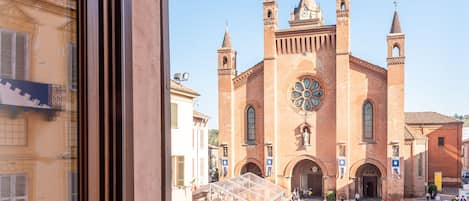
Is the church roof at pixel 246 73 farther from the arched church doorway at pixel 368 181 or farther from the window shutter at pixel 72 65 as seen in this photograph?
the window shutter at pixel 72 65

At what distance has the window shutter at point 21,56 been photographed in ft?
1.28

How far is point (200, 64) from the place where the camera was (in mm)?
1715

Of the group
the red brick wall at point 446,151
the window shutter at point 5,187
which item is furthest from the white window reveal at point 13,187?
the red brick wall at point 446,151

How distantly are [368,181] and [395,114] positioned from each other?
1.32 m

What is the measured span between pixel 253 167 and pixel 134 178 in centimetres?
822

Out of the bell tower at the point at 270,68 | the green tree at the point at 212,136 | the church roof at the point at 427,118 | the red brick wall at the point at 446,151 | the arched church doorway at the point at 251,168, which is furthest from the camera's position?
the church roof at the point at 427,118

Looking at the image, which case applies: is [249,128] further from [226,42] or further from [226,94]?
[226,42]

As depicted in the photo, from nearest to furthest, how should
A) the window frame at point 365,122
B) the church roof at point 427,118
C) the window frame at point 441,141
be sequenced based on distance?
1. the window frame at point 365,122
2. the window frame at point 441,141
3. the church roof at point 427,118

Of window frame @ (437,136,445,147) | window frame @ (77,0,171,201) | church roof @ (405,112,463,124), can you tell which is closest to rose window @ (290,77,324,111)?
church roof @ (405,112,463,124)

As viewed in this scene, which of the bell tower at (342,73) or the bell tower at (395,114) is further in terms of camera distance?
the bell tower at (342,73)

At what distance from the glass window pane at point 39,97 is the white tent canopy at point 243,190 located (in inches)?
137

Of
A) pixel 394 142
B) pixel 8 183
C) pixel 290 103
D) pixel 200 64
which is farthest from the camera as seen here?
pixel 290 103

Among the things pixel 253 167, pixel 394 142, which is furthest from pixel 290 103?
pixel 394 142

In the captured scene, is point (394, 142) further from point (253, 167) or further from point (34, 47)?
point (34, 47)
